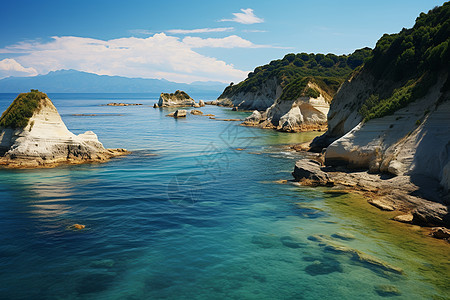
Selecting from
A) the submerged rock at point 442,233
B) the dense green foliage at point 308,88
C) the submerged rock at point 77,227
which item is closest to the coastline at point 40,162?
the submerged rock at point 77,227

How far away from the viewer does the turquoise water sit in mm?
10695

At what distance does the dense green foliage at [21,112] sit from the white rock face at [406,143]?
28873 mm

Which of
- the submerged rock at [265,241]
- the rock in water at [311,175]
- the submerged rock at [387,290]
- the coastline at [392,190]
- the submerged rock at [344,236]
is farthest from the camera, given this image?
the rock in water at [311,175]

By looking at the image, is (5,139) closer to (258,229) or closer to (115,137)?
(115,137)

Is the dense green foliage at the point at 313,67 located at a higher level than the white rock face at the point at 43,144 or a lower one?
higher

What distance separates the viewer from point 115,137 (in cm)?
5022

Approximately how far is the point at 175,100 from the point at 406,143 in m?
135

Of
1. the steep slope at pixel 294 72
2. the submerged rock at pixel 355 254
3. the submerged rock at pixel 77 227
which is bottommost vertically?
the submerged rock at pixel 77 227

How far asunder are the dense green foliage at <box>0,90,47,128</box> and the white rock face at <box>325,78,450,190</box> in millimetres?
28873

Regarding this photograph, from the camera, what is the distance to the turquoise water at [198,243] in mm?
10695

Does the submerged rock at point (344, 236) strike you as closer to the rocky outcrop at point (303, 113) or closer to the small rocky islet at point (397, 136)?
the small rocky islet at point (397, 136)

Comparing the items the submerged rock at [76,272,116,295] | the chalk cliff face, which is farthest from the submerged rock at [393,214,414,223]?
the submerged rock at [76,272,116,295]

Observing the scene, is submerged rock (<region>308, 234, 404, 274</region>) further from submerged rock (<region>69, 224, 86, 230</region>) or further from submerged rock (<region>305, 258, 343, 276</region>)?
submerged rock (<region>69, 224, 86, 230</region>)

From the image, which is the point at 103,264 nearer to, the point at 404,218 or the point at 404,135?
the point at 404,218
